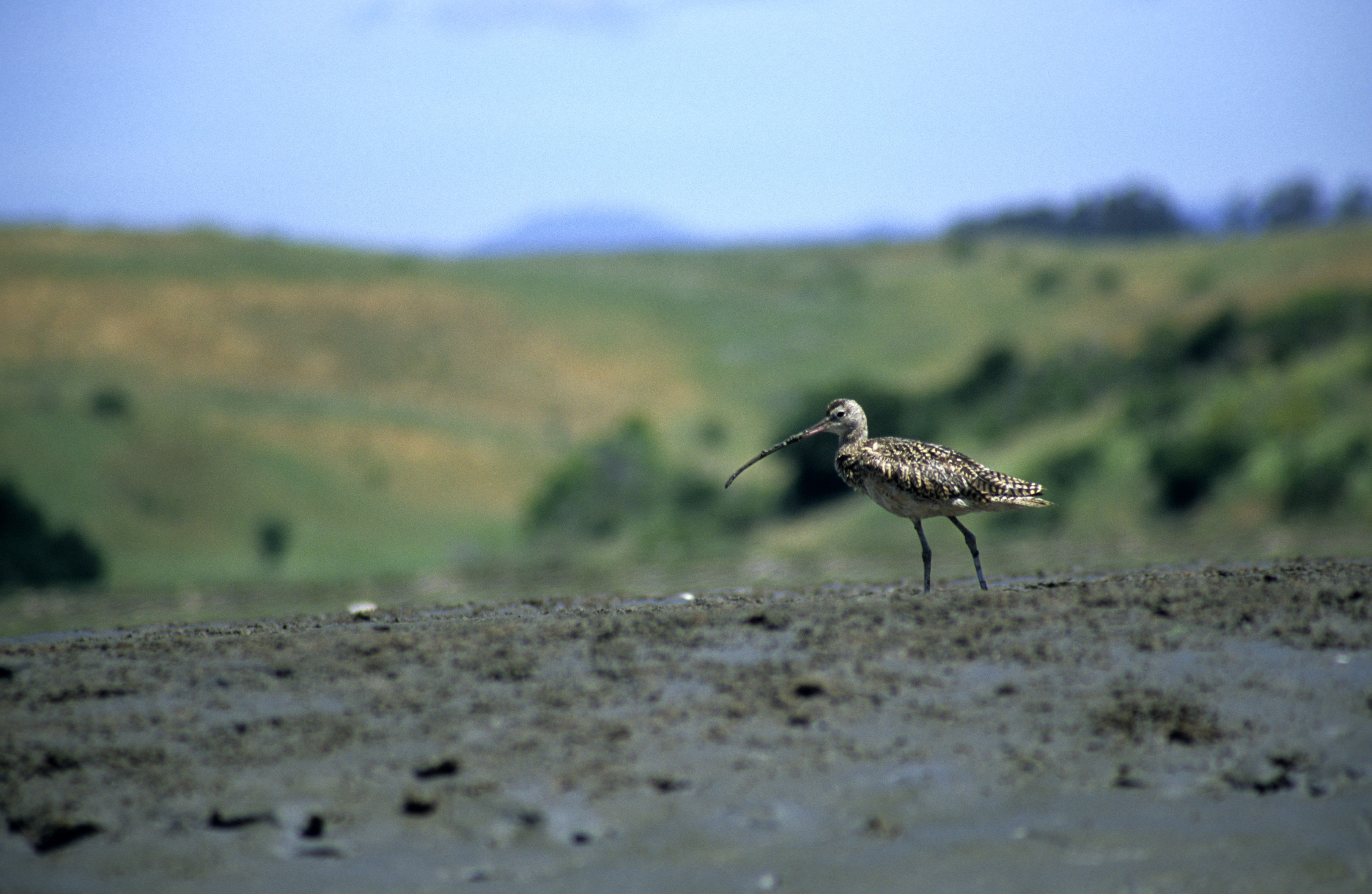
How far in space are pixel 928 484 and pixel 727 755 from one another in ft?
18.2

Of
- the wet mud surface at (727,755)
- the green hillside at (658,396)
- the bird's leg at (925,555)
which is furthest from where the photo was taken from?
the green hillside at (658,396)

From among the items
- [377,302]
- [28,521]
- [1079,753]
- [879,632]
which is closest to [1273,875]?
[1079,753]

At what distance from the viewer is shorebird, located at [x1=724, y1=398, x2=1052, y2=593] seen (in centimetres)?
1391

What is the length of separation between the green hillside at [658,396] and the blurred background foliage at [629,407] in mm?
222

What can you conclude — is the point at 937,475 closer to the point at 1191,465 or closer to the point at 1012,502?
the point at 1012,502

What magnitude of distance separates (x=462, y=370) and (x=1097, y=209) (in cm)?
12245

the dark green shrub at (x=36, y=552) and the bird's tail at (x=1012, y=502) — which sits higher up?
the bird's tail at (x=1012, y=502)

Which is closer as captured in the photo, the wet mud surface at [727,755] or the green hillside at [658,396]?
the wet mud surface at [727,755]

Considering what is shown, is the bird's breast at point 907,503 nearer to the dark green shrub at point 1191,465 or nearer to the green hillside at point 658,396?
the green hillside at point 658,396

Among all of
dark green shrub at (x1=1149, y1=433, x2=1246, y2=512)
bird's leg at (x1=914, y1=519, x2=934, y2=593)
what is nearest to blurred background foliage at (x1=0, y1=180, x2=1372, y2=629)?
dark green shrub at (x1=1149, y1=433, x2=1246, y2=512)

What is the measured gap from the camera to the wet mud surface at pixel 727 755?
8.07 m

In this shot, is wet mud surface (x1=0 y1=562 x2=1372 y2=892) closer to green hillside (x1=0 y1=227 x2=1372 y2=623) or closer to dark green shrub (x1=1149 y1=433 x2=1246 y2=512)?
green hillside (x1=0 y1=227 x2=1372 y2=623)

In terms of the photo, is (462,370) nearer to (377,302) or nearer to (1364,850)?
(377,302)

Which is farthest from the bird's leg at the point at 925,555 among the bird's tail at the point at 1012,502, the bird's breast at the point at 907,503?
the bird's tail at the point at 1012,502
